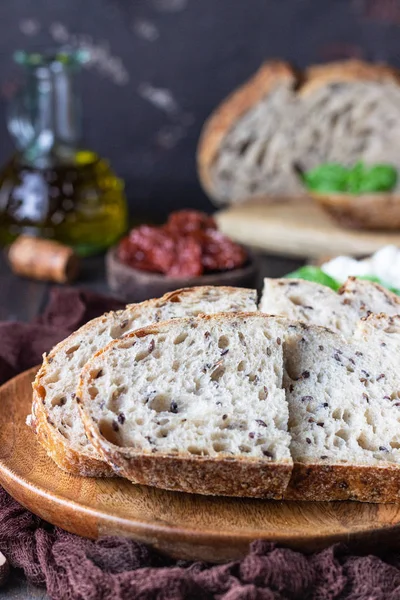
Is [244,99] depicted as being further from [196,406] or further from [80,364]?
[196,406]

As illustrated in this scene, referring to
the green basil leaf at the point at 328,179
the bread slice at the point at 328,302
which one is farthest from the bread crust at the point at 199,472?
the green basil leaf at the point at 328,179

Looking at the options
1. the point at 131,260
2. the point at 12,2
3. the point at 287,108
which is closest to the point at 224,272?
the point at 131,260

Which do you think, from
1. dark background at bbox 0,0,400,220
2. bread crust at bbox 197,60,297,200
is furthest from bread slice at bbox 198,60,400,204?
dark background at bbox 0,0,400,220

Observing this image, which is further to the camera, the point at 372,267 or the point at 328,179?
the point at 328,179

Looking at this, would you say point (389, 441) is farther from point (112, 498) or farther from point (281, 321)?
point (112, 498)

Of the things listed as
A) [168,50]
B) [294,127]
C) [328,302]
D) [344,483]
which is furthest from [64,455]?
[168,50]

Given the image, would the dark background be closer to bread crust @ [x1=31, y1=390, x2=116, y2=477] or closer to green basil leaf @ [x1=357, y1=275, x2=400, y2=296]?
green basil leaf @ [x1=357, y1=275, x2=400, y2=296]
